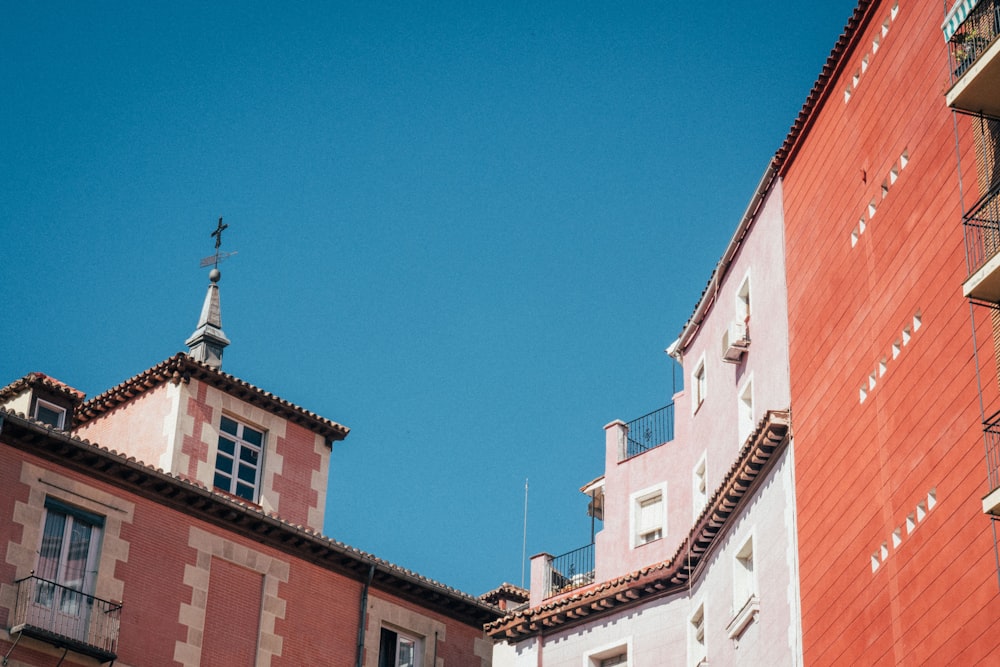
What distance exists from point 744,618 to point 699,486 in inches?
275

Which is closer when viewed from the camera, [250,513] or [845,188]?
Answer: [845,188]

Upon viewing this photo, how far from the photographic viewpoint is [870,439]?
3253 centimetres

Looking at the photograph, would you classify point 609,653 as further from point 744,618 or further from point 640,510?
point 744,618

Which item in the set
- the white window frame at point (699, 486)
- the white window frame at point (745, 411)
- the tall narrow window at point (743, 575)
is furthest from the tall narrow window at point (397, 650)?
the white window frame at point (745, 411)

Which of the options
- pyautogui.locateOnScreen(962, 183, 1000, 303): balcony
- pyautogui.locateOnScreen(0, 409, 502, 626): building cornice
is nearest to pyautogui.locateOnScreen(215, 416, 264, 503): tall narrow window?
pyautogui.locateOnScreen(0, 409, 502, 626): building cornice

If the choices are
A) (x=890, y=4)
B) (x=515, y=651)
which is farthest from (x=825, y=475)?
(x=515, y=651)

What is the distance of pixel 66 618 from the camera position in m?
37.9

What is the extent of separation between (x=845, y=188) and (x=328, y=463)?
18.8 meters

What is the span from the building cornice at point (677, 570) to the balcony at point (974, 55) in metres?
8.92

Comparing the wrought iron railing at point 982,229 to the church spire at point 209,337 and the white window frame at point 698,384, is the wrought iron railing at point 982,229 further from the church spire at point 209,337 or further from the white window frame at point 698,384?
the church spire at point 209,337

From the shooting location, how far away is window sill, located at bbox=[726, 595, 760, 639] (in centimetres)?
3691

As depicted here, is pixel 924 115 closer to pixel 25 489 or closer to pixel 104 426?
pixel 25 489

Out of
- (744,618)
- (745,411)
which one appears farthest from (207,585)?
(745,411)

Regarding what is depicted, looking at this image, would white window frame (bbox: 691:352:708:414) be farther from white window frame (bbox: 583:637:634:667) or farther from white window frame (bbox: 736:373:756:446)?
white window frame (bbox: 583:637:634:667)
